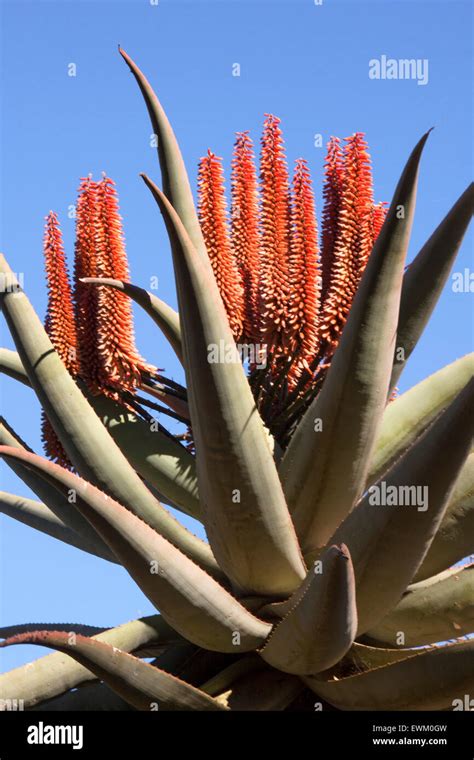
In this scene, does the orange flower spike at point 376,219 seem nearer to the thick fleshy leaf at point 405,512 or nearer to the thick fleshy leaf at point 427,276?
the thick fleshy leaf at point 427,276

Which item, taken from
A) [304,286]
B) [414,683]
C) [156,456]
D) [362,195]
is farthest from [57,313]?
[414,683]

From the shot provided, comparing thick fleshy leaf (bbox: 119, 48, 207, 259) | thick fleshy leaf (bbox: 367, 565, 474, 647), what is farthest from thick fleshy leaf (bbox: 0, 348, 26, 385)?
thick fleshy leaf (bbox: 367, 565, 474, 647)

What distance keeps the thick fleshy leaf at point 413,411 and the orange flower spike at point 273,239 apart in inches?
22.5

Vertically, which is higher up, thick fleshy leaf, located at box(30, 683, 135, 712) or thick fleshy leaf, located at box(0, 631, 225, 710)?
thick fleshy leaf, located at box(0, 631, 225, 710)

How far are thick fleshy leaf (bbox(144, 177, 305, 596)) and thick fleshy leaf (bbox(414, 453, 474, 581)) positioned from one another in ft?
1.78

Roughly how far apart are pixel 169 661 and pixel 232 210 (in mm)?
1967

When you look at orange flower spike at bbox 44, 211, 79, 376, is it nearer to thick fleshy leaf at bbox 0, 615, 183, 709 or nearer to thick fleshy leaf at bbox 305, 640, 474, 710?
thick fleshy leaf at bbox 0, 615, 183, 709

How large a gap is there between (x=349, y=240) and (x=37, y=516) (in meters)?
2.07

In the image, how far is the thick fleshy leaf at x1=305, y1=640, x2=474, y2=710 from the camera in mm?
3918

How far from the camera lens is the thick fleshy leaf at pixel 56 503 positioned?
5.43 metres

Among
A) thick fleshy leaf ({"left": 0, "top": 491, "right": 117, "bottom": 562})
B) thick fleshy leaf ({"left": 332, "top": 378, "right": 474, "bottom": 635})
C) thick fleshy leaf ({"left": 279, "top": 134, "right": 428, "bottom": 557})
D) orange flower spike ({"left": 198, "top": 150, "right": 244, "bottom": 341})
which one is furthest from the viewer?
thick fleshy leaf ({"left": 0, "top": 491, "right": 117, "bottom": 562})

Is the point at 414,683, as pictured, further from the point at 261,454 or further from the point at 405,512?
the point at 261,454
